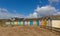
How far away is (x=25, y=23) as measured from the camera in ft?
129

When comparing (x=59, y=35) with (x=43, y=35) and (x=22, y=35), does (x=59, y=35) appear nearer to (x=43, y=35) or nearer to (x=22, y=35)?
(x=43, y=35)

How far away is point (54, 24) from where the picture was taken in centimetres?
3400

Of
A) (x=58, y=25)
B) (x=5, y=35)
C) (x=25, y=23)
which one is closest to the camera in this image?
(x=5, y=35)

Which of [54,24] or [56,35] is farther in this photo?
[54,24]

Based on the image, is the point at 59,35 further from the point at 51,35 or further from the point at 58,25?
the point at 58,25

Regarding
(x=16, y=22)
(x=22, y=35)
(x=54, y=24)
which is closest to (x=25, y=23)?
(x=16, y=22)

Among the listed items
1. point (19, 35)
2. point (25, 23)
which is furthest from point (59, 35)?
point (25, 23)

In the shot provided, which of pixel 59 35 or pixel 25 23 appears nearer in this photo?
pixel 59 35

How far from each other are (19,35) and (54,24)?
60.3 ft

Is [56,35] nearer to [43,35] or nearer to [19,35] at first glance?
[43,35]

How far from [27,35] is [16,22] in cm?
2406

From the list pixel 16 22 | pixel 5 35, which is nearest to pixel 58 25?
pixel 16 22

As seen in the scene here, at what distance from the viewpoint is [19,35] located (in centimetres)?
1741

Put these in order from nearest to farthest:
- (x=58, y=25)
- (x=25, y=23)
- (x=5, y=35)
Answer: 1. (x=5, y=35)
2. (x=58, y=25)
3. (x=25, y=23)
